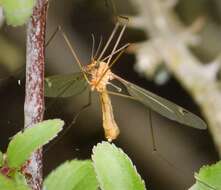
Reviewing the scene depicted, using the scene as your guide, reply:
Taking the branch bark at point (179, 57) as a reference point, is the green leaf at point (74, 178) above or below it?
above

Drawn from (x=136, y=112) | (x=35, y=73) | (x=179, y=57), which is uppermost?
(x=35, y=73)

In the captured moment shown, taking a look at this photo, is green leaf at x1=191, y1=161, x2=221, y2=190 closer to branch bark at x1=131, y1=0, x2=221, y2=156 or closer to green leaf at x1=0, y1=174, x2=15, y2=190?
green leaf at x1=0, y1=174, x2=15, y2=190

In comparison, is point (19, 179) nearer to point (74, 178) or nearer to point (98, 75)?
point (74, 178)

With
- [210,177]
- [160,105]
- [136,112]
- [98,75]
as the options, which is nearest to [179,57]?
[136,112]

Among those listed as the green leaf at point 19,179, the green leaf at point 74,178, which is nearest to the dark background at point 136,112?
the green leaf at point 74,178

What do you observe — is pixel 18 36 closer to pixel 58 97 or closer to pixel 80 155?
pixel 80 155

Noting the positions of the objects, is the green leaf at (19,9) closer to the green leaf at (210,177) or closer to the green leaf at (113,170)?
the green leaf at (113,170)
